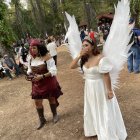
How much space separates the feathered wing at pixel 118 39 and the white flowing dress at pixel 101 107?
23 centimetres

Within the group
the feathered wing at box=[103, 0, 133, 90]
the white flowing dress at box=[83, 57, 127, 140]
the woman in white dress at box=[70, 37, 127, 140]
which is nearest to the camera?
the feathered wing at box=[103, 0, 133, 90]

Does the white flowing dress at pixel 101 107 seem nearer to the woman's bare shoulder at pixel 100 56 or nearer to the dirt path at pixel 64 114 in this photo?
the woman's bare shoulder at pixel 100 56

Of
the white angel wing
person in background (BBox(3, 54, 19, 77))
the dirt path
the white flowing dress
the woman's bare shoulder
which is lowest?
person in background (BBox(3, 54, 19, 77))

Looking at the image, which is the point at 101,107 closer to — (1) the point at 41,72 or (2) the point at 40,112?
(1) the point at 41,72

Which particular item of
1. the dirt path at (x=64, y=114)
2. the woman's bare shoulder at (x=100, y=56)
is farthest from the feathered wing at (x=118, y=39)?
the dirt path at (x=64, y=114)

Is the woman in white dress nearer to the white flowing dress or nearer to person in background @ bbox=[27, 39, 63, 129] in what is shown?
the white flowing dress

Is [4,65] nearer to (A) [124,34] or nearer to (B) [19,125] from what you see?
(B) [19,125]

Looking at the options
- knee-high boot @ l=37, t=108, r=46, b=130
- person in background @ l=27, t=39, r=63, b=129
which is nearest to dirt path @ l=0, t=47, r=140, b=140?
knee-high boot @ l=37, t=108, r=46, b=130

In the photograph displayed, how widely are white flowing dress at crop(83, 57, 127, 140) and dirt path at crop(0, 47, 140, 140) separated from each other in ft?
1.67

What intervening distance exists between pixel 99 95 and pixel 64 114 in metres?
2.44

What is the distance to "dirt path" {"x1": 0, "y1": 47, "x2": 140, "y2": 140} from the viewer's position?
617cm

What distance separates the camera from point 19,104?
30.5ft

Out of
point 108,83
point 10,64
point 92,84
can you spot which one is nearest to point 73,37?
point 92,84

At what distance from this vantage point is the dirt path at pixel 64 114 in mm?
6169
